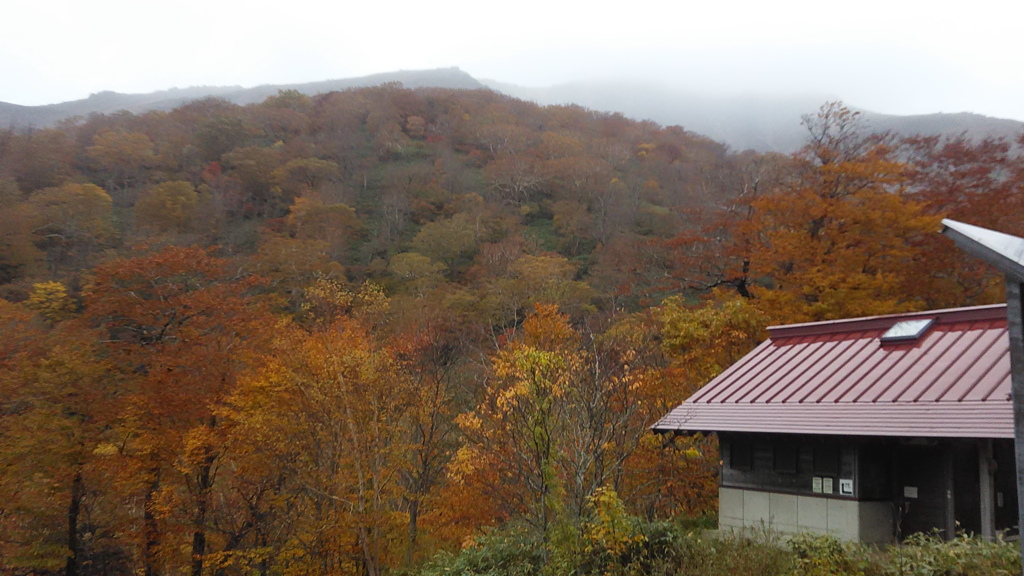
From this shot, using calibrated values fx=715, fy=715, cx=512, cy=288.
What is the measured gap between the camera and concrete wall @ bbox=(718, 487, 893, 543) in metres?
11.9

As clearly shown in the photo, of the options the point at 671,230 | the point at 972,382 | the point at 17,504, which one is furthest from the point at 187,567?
the point at 671,230

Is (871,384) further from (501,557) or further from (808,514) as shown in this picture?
(501,557)

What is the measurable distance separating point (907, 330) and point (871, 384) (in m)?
2.10

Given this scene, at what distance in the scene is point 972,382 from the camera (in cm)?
1121

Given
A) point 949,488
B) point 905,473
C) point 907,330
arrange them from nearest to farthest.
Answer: point 949,488
point 905,473
point 907,330

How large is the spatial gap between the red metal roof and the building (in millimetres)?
29

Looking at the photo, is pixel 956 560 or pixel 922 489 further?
pixel 922 489

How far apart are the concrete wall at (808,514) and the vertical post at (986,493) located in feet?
4.94

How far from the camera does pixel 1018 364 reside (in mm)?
4977

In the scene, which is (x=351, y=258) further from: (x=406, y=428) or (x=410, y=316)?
(x=406, y=428)

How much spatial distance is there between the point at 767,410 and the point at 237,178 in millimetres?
69377

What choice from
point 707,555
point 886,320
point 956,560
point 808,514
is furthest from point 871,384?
point 956,560

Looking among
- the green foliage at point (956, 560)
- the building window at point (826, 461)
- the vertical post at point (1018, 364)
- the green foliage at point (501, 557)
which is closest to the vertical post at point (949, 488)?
the building window at point (826, 461)

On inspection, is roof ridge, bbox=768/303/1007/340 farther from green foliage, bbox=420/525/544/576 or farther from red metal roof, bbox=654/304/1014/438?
green foliage, bbox=420/525/544/576
